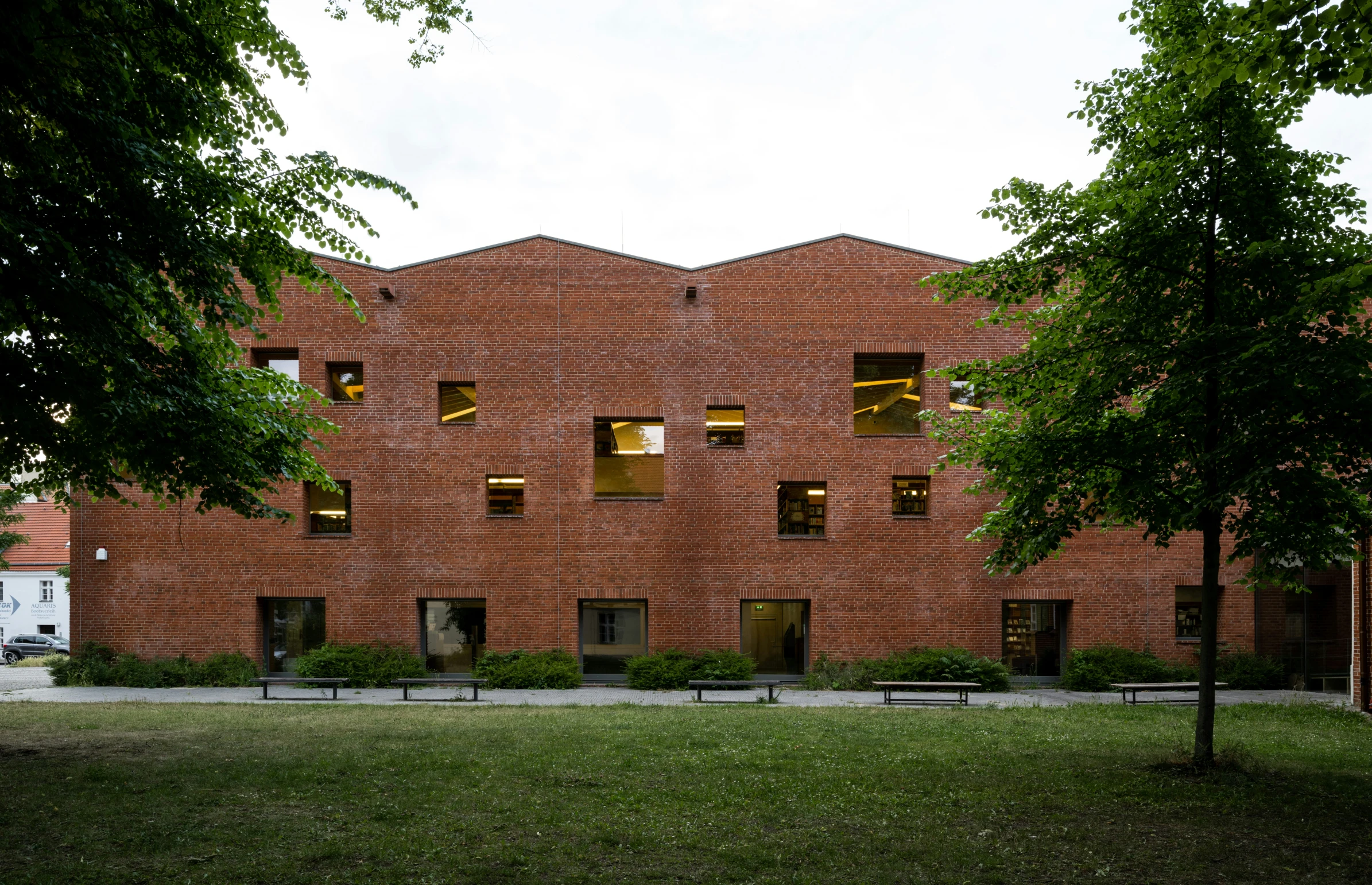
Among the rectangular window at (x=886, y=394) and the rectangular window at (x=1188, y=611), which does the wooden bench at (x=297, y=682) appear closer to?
the rectangular window at (x=886, y=394)

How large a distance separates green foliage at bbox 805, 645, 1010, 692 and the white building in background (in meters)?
45.2

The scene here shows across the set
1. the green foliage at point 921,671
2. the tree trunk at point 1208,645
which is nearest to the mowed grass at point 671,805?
the tree trunk at point 1208,645

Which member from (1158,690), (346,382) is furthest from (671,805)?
(346,382)

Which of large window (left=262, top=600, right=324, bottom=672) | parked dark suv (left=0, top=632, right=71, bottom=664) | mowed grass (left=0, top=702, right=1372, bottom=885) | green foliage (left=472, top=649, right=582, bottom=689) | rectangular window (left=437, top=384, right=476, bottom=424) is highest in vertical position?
rectangular window (left=437, top=384, right=476, bottom=424)

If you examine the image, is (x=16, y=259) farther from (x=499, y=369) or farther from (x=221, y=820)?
(x=499, y=369)

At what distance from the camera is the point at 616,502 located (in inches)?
809

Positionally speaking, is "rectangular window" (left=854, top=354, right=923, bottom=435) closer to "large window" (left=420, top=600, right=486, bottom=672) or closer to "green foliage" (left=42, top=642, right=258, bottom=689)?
"large window" (left=420, top=600, right=486, bottom=672)

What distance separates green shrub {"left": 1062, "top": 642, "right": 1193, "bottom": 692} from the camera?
19484 millimetres

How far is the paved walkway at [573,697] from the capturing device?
1712 cm

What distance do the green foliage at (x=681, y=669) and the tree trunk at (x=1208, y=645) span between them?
11282mm

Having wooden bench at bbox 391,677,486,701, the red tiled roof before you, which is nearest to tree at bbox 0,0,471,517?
wooden bench at bbox 391,677,486,701

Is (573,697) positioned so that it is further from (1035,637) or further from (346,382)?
(1035,637)

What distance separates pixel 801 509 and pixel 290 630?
42.4 feet

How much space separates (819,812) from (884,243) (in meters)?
16.1
